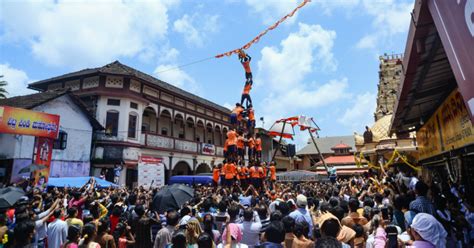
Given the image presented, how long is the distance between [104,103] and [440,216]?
2065 centimetres

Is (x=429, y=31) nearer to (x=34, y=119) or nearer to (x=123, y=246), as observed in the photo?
(x=123, y=246)

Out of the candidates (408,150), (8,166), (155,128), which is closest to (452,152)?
(408,150)

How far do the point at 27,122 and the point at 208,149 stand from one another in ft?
52.9

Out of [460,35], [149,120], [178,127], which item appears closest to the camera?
[460,35]

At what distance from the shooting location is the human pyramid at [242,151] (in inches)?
567

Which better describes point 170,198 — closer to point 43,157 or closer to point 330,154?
point 43,157

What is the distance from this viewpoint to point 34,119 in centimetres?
1556

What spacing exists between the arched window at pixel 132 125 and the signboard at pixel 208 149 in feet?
26.1

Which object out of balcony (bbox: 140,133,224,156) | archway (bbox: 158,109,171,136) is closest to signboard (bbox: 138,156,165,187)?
balcony (bbox: 140,133,224,156)

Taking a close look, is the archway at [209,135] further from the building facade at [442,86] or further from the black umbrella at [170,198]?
the black umbrella at [170,198]

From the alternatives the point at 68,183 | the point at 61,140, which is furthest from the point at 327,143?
the point at 68,183

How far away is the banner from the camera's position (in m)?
15.8

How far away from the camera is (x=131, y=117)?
21.6 metres

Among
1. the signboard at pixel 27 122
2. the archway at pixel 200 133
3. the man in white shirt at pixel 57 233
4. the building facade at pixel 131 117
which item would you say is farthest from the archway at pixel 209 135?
the man in white shirt at pixel 57 233
